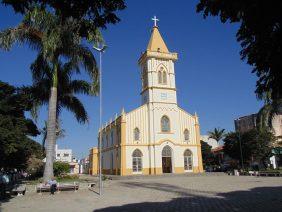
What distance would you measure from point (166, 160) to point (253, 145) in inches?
523

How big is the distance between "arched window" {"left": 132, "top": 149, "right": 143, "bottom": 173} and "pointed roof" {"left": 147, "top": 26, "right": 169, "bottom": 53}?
1522 centimetres

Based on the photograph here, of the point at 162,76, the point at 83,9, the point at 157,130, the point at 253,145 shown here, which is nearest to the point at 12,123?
the point at 83,9

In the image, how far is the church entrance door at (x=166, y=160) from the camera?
142ft

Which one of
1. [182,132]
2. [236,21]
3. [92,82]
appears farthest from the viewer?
[182,132]

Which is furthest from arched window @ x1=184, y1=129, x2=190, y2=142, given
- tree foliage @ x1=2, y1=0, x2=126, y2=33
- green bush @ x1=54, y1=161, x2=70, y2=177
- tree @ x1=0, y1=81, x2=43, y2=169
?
tree foliage @ x1=2, y1=0, x2=126, y2=33

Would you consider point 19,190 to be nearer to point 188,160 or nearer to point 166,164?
point 166,164

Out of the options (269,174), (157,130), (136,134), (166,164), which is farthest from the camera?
(166,164)

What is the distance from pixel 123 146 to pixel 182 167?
870 centimetres

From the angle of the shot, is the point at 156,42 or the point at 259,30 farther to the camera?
the point at 156,42

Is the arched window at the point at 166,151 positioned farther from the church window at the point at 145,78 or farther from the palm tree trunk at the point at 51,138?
the palm tree trunk at the point at 51,138

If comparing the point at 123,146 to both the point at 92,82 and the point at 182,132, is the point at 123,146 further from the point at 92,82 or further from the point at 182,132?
the point at 92,82

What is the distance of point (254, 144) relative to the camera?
1832 inches

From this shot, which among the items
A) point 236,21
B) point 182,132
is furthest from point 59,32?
point 182,132

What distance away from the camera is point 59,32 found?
1912cm
